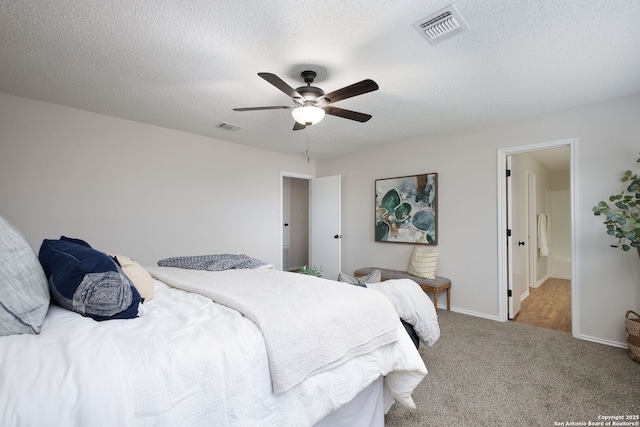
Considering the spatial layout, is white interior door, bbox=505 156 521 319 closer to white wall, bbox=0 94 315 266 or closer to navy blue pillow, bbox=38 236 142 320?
white wall, bbox=0 94 315 266

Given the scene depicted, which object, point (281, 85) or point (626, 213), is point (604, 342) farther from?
point (281, 85)

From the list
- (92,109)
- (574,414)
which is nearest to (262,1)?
(92,109)

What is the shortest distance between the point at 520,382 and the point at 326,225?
142 inches

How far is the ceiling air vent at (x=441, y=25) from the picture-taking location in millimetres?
1755

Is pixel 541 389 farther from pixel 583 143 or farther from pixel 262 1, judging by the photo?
pixel 262 1

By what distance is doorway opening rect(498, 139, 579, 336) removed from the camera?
348 cm

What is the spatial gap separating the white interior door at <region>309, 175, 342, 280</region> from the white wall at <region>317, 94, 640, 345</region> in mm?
194

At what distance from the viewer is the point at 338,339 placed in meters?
1.37

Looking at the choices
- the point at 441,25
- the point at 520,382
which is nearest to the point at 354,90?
the point at 441,25

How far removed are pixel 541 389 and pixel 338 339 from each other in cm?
178

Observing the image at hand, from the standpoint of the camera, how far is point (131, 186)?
11.8 ft

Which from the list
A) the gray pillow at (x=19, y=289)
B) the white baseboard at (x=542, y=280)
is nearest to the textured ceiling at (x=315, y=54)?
the gray pillow at (x=19, y=289)

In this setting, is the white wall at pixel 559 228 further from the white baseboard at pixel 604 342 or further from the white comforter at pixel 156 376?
the white comforter at pixel 156 376

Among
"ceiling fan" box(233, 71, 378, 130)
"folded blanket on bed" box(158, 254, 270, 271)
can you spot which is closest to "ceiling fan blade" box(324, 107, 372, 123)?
"ceiling fan" box(233, 71, 378, 130)
